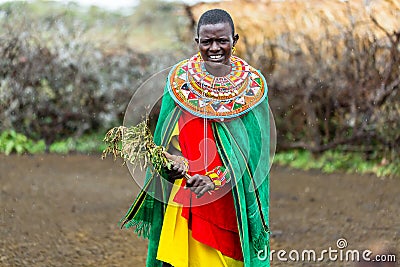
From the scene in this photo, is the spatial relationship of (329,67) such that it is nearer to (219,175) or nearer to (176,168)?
(219,175)

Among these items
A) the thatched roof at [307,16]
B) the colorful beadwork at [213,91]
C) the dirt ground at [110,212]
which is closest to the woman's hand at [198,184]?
Answer: the colorful beadwork at [213,91]

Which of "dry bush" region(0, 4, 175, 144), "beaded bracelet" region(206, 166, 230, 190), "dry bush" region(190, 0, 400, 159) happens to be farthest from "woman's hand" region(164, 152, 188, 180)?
"dry bush" region(0, 4, 175, 144)

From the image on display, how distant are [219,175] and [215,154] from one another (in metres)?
0.11

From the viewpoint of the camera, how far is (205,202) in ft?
10.2

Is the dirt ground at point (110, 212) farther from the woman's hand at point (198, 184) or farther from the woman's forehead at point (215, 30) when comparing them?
the woman's forehead at point (215, 30)

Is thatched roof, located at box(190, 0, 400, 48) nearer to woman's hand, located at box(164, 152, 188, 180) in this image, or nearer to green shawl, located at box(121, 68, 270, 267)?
green shawl, located at box(121, 68, 270, 267)

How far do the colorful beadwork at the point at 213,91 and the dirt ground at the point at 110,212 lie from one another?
8.75ft

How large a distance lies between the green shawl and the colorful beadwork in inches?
1.9

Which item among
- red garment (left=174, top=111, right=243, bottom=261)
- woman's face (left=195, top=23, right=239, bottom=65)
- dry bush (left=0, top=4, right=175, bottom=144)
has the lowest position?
dry bush (left=0, top=4, right=175, bottom=144)

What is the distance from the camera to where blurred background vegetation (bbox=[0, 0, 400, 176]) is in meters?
8.17

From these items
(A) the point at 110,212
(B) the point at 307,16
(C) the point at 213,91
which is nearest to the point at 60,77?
(A) the point at 110,212

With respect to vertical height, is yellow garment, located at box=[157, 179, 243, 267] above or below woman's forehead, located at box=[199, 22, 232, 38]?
below

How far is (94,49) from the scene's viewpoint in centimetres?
965

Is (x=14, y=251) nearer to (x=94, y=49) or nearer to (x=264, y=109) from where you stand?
(x=264, y=109)
